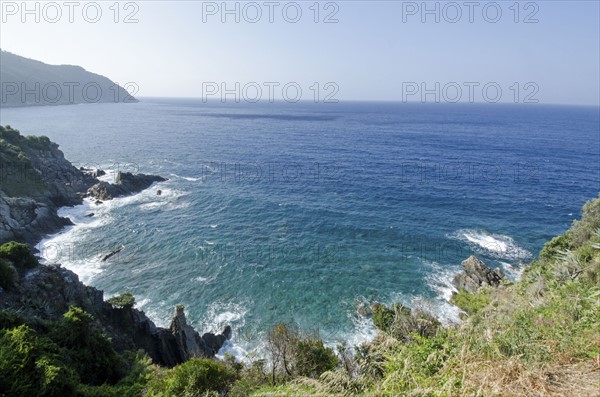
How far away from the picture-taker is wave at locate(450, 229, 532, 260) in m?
41.7

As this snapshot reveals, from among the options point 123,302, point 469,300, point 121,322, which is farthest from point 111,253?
point 469,300

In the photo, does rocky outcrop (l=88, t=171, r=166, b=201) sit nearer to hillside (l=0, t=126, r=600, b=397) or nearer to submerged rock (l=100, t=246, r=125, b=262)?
hillside (l=0, t=126, r=600, b=397)

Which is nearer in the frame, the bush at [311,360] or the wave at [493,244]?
the bush at [311,360]

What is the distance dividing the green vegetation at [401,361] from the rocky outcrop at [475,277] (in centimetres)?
1247

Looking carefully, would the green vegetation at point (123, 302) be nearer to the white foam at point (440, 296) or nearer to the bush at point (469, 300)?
the white foam at point (440, 296)

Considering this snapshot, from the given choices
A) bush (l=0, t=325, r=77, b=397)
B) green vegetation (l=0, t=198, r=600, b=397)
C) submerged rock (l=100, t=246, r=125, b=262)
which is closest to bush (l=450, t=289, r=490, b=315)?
green vegetation (l=0, t=198, r=600, b=397)

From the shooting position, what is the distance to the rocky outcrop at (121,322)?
23.3 meters

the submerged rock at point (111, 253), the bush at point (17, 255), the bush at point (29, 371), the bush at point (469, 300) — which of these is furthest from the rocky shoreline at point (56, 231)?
the bush at point (469, 300)

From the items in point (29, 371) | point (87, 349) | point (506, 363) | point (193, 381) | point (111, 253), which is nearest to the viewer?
point (506, 363)

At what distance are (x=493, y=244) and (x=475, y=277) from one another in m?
11.6

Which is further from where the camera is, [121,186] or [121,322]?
[121,186]

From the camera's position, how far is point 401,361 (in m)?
9.25

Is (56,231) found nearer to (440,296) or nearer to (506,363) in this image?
(440,296)

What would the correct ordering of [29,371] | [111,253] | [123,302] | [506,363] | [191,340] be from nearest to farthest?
1. [506,363]
2. [29,371]
3. [123,302]
4. [191,340]
5. [111,253]
